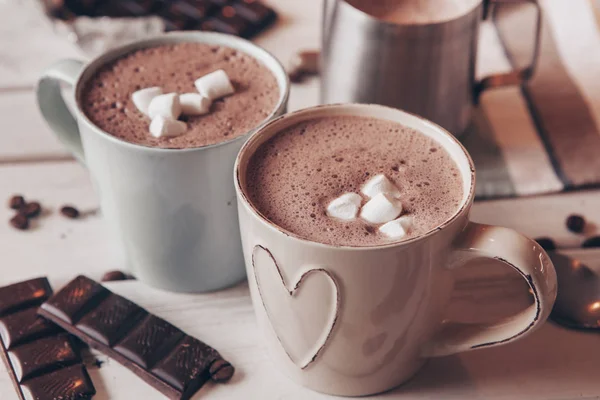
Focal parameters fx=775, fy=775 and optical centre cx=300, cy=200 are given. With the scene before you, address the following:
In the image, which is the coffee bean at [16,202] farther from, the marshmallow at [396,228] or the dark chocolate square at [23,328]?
the marshmallow at [396,228]

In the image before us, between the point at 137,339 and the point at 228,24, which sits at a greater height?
the point at 228,24

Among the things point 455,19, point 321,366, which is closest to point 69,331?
point 321,366

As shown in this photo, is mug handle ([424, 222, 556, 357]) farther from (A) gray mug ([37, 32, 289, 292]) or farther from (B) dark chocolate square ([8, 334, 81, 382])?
(B) dark chocolate square ([8, 334, 81, 382])

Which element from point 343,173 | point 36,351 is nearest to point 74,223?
point 36,351

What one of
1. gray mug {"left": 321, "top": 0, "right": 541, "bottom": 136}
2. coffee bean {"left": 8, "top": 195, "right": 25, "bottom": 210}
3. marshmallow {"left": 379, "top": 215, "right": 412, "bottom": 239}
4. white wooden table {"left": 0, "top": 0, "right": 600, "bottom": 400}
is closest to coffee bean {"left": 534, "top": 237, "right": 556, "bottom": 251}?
white wooden table {"left": 0, "top": 0, "right": 600, "bottom": 400}

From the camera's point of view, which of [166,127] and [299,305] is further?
[166,127]

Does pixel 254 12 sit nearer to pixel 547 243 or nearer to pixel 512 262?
pixel 547 243

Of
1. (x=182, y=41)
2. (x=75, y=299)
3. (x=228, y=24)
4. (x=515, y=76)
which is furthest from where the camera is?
(x=228, y=24)
